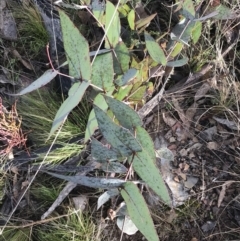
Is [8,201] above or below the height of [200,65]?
below

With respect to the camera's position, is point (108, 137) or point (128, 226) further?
point (128, 226)

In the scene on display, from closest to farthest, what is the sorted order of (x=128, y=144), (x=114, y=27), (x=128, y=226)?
(x=128, y=144) < (x=114, y=27) < (x=128, y=226)

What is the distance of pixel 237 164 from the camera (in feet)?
4.39

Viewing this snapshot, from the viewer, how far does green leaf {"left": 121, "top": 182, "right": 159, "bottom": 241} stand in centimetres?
87

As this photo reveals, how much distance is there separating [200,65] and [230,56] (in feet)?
0.40

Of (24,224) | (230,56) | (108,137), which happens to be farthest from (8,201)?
(230,56)

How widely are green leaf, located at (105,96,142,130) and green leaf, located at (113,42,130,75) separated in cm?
28

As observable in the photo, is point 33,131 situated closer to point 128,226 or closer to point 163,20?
point 128,226

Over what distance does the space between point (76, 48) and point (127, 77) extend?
0.26m

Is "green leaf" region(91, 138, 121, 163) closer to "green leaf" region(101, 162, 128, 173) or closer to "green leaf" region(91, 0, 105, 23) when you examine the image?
"green leaf" region(101, 162, 128, 173)

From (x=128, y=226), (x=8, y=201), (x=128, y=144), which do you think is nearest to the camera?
(x=128, y=144)

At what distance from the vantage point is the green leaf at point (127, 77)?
1118mm

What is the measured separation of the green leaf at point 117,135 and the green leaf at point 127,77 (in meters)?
0.27

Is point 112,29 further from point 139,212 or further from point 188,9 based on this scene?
point 139,212
